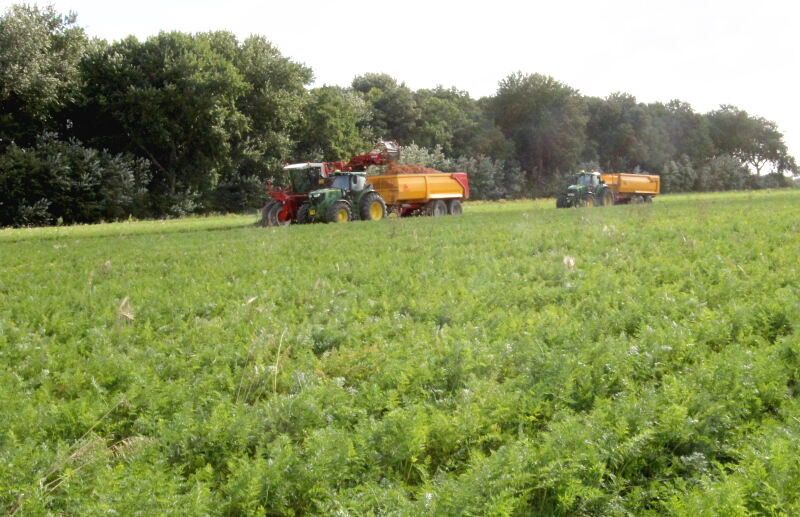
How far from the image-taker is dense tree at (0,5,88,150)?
120 ft

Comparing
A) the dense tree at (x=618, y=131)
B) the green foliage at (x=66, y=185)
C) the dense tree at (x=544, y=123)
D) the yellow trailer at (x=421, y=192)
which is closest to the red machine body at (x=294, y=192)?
the yellow trailer at (x=421, y=192)

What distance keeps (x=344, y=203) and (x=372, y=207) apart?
1.96 m

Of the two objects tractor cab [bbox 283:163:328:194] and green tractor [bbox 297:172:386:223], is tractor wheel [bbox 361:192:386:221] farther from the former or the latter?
tractor cab [bbox 283:163:328:194]

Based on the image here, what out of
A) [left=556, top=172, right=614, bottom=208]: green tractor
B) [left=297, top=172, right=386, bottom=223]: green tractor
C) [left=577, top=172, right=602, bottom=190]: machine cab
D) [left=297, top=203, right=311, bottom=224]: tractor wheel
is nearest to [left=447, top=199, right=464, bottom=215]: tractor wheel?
[left=297, top=172, right=386, bottom=223]: green tractor

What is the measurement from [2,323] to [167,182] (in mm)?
39393

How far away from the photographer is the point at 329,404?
5746 millimetres

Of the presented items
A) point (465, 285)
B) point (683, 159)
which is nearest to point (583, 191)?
point (465, 285)

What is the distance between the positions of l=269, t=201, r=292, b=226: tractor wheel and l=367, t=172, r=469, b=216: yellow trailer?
205 inches

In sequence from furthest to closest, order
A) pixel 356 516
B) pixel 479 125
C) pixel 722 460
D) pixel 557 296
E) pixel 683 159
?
pixel 683 159, pixel 479 125, pixel 557 296, pixel 722 460, pixel 356 516

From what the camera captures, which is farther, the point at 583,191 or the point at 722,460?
the point at 583,191

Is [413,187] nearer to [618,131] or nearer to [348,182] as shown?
[348,182]

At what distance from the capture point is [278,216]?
28250 millimetres

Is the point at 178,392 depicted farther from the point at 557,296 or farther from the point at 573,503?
the point at 557,296

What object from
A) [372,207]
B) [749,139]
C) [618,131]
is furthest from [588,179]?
[749,139]
